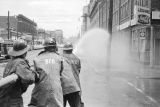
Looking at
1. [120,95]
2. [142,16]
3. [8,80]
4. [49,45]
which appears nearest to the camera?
[8,80]

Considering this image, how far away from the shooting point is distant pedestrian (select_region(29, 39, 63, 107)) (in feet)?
16.0

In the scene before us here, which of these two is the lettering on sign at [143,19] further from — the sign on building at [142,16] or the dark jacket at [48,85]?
the dark jacket at [48,85]

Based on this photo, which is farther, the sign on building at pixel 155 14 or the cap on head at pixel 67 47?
the sign on building at pixel 155 14

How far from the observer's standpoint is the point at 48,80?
491cm

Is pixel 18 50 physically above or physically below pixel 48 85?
above

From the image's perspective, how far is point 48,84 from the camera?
4.90 meters

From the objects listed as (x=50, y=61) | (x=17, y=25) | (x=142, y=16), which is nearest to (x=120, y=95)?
(x=50, y=61)

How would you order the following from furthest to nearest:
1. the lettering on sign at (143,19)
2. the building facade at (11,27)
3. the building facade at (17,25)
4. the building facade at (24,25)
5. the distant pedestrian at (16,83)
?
the building facade at (24,25) → the building facade at (17,25) → the building facade at (11,27) → the lettering on sign at (143,19) → the distant pedestrian at (16,83)

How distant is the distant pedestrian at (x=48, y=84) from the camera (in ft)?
16.0

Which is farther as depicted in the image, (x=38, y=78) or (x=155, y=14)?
(x=155, y=14)

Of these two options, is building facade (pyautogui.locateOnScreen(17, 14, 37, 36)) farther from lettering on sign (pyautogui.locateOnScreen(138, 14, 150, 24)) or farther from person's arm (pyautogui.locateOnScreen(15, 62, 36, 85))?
person's arm (pyautogui.locateOnScreen(15, 62, 36, 85))

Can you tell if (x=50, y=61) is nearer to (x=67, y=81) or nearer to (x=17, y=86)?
(x=17, y=86)

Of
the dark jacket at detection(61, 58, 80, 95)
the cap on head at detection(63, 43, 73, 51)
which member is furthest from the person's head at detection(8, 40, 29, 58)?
the cap on head at detection(63, 43, 73, 51)

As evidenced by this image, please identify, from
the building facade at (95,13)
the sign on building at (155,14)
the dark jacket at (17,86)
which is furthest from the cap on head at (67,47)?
the building facade at (95,13)
